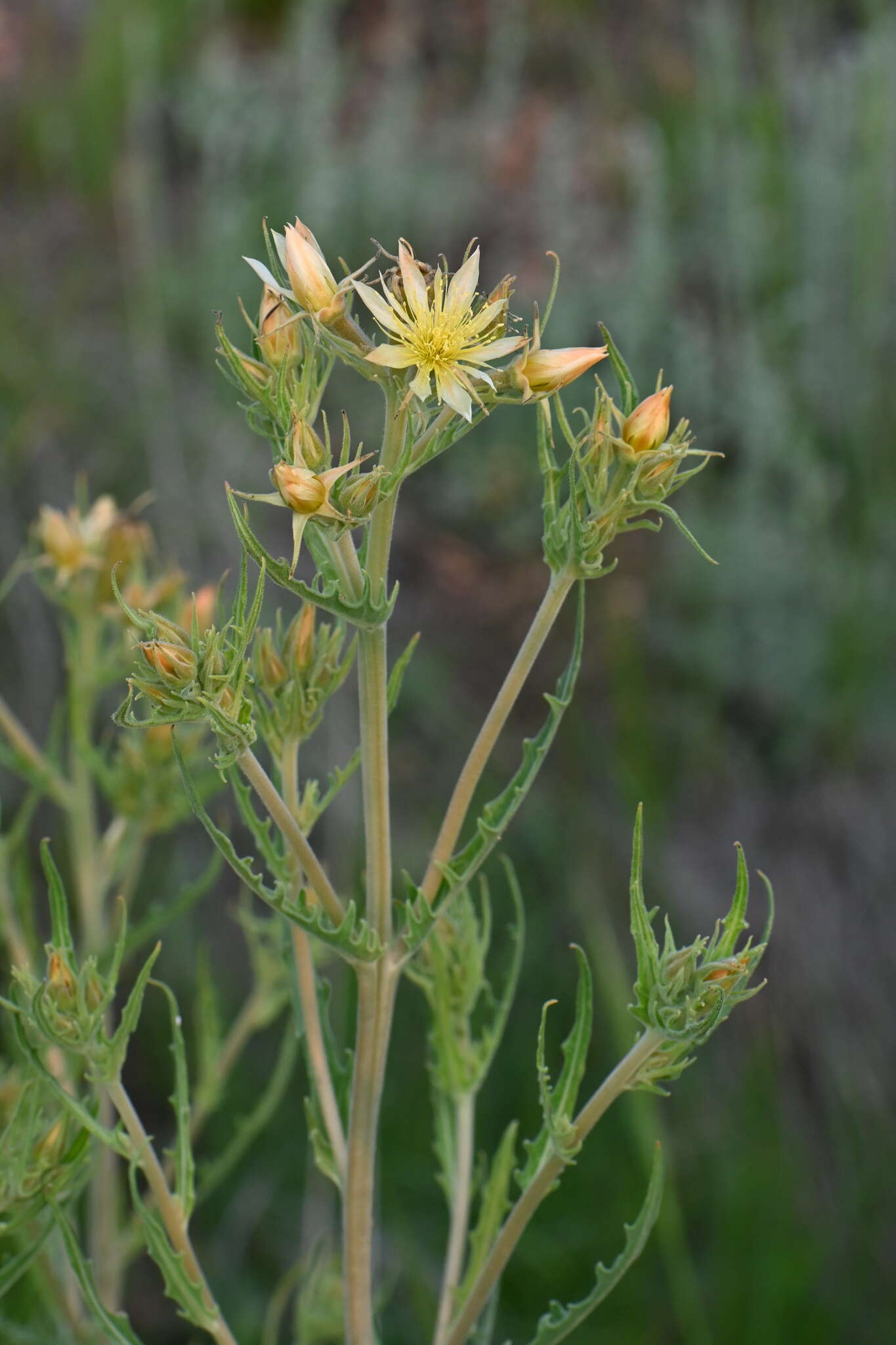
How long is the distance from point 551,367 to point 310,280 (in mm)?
219

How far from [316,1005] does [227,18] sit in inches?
238

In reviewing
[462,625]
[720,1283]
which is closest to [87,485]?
[462,625]

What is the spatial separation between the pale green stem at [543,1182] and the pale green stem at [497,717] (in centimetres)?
23

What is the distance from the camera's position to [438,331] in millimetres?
1041

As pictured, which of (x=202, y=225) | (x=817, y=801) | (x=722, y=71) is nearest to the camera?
(x=817, y=801)

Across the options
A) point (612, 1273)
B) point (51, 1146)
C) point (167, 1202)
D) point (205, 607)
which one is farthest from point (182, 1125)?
point (205, 607)

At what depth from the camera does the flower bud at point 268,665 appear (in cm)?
121

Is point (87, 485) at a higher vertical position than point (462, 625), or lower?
higher

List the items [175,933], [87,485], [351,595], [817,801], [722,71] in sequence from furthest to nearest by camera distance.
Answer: [722,71] < [87,485] < [817,801] < [175,933] < [351,595]

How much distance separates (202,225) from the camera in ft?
16.0

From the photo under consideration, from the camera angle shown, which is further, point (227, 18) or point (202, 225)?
point (227, 18)

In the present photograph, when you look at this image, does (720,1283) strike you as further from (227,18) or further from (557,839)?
(227,18)

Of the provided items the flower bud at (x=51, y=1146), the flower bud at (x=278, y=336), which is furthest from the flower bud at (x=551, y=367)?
the flower bud at (x=51, y=1146)

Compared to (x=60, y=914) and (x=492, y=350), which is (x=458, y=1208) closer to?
(x=60, y=914)
